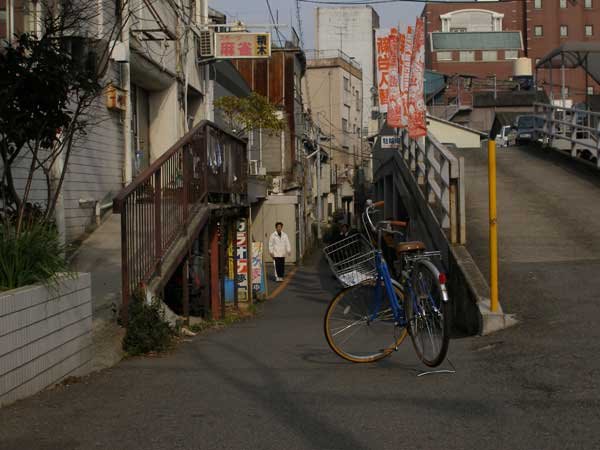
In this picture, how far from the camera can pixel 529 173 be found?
1725cm

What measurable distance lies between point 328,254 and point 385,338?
3.46 m

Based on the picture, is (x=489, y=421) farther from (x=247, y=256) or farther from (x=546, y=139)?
(x=546, y=139)

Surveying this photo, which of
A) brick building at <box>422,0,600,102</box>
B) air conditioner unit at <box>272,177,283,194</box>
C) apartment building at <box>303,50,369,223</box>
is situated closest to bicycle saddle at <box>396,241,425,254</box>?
air conditioner unit at <box>272,177,283,194</box>

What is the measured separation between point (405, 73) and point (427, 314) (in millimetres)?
11858

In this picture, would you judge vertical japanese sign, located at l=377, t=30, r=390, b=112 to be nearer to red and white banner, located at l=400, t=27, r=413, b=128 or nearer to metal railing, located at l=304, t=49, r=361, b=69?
red and white banner, located at l=400, t=27, r=413, b=128

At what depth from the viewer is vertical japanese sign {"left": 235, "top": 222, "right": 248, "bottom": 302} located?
48.9 ft

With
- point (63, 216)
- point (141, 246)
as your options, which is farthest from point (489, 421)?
point (63, 216)

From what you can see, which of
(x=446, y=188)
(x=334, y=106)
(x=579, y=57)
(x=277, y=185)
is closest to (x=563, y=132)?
(x=579, y=57)

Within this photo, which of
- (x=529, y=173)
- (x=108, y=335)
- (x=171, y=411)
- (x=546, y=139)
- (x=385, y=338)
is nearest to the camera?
(x=171, y=411)

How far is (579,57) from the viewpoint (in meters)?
21.6

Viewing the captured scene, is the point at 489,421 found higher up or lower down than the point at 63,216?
lower down

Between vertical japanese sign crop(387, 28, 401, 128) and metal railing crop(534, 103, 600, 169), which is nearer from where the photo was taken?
vertical japanese sign crop(387, 28, 401, 128)

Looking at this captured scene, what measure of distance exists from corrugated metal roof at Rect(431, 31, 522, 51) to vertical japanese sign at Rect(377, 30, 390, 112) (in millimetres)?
53999

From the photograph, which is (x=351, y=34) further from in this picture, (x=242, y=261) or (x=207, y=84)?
(x=242, y=261)
